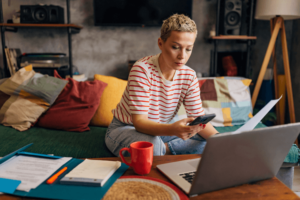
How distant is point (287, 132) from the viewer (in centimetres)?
61

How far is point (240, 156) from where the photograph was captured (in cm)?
59

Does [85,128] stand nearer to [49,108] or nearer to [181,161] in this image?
[49,108]

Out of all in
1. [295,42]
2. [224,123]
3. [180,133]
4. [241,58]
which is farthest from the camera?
[241,58]

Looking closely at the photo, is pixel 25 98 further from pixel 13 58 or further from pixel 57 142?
pixel 13 58

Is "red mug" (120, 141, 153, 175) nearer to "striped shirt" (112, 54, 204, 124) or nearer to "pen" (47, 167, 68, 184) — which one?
"pen" (47, 167, 68, 184)

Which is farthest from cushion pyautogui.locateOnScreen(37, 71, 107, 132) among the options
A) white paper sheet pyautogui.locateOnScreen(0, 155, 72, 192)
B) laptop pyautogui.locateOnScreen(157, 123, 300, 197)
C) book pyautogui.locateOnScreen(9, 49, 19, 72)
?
book pyautogui.locateOnScreen(9, 49, 19, 72)

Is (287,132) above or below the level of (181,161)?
above

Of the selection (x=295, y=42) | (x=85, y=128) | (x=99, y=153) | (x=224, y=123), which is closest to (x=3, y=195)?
(x=99, y=153)

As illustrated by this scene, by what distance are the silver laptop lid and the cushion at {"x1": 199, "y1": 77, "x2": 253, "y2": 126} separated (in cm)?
108

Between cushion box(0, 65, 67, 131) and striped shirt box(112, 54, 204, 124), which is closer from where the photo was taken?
striped shirt box(112, 54, 204, 124)

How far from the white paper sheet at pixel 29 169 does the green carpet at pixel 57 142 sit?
490 mm

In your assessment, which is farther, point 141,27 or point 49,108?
point 141,27

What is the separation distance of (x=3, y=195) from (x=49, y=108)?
109cm

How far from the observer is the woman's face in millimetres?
996
